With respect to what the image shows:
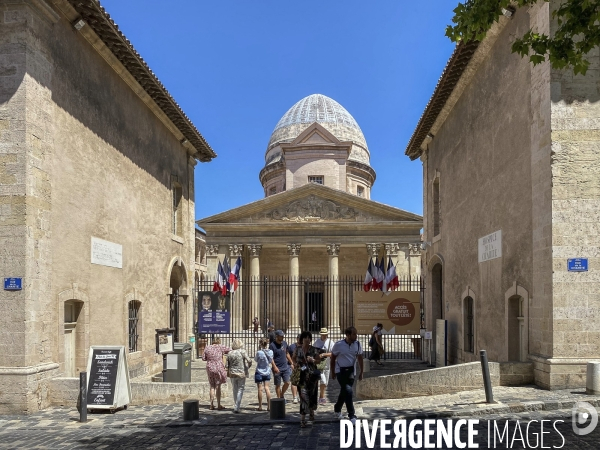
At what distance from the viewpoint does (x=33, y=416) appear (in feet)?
29.5

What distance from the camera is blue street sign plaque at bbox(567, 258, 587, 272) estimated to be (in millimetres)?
8977

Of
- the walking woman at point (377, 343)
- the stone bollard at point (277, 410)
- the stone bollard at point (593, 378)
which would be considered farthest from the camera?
the walking woman at point (377, 343)

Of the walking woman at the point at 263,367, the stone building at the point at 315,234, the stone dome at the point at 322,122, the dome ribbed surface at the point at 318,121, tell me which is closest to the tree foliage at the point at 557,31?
the walking woman at the point at 263,367

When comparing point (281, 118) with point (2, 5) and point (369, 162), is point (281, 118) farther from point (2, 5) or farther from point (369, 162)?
point (2, 5)

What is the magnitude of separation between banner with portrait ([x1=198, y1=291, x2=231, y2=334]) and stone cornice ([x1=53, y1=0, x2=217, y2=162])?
17.1 feet

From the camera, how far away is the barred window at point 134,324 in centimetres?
1421

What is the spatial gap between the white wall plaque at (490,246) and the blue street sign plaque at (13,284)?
29.4 ft

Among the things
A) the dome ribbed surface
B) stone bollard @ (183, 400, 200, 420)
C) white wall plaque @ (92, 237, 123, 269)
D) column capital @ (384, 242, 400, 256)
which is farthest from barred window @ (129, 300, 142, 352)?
the dome ribbed surface

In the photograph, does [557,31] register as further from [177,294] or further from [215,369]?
[177,294]

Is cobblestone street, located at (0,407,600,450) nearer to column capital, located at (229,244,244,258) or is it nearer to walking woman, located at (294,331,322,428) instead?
walking woman, located at (294,331,322,428)

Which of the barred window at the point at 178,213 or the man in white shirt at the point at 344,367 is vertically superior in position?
the barred window at the point at 178,213

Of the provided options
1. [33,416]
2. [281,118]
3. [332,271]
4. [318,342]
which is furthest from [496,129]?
[281,118]

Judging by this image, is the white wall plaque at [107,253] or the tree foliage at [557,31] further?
the white wall plaque at [107,253]

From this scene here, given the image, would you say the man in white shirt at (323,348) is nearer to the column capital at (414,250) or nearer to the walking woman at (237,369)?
the walking woman at (237,369)
